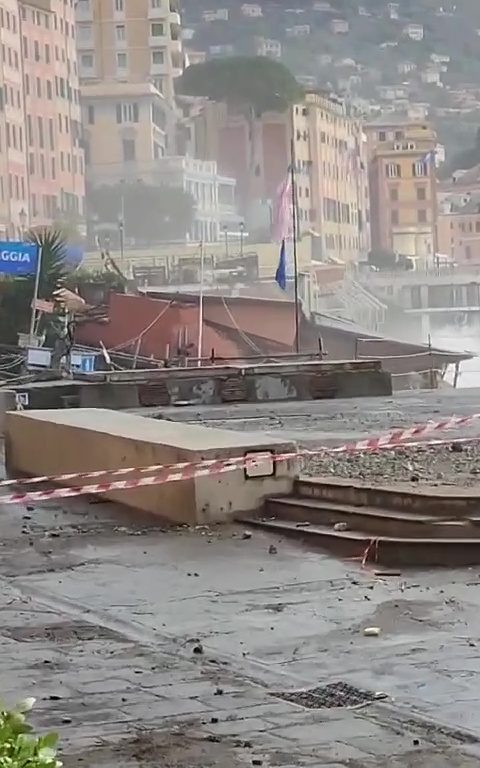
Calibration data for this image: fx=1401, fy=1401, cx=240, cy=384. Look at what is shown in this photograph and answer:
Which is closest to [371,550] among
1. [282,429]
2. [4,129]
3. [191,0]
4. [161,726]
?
[161,726]

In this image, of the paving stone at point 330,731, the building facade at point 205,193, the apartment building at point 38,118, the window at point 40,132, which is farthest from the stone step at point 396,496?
the building facade at point 205,193

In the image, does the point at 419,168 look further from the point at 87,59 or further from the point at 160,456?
the point at 160,456

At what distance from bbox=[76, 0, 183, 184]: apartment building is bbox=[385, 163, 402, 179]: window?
14395 mm

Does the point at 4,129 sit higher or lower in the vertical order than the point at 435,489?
higher

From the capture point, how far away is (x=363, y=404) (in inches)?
984

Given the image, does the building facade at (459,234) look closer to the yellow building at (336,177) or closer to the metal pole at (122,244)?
the yellow building at (336,177)

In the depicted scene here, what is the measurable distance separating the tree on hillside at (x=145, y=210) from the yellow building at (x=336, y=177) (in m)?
7.21

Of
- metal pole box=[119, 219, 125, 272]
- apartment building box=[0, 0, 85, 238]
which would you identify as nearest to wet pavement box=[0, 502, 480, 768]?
apartment building box=[0, 0, 85, 238]

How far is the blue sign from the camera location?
55.1 metres

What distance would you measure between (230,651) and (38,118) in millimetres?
70855

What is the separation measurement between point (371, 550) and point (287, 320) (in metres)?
60.6

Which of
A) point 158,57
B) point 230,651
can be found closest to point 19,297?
→ point 158,57

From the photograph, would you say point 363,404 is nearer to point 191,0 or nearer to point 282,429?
point 282,429

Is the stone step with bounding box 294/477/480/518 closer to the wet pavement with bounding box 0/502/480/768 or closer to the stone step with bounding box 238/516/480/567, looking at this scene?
the stone step with bounding box 238/516/480/567
